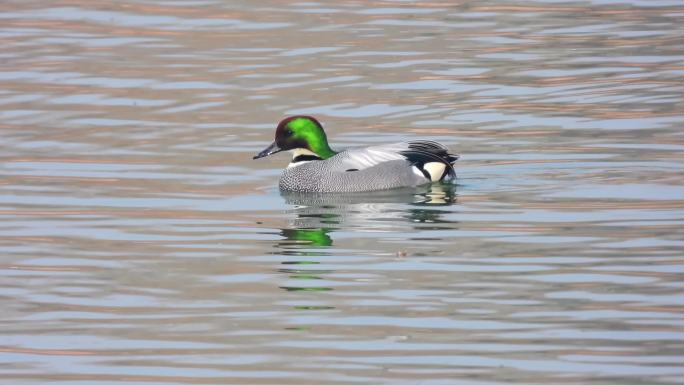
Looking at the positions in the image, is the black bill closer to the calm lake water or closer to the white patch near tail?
the calm lake water

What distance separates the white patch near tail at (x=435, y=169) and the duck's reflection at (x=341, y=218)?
0.08 m

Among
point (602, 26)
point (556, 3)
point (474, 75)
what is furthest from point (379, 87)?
point (556, 3)

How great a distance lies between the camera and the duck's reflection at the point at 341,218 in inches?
417

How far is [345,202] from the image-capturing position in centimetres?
1348

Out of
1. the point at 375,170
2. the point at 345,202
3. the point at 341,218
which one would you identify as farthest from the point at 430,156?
the point at 341,218

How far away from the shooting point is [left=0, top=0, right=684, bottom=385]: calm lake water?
8383 millimetres

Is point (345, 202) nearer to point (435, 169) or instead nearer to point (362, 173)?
point (362, 173)

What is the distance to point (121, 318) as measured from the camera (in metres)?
9.17

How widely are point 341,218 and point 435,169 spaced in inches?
58.4

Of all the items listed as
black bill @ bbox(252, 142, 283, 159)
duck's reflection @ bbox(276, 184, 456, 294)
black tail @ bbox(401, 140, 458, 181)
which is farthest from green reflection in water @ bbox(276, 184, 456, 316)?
black bill @ bbox(252, 142, 283, 159)

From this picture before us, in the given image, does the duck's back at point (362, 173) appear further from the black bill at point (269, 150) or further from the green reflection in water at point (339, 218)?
the black bill at point (269, 150)

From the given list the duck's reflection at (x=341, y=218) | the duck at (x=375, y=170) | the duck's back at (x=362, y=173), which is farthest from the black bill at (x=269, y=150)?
the duck's reflection at (x=341, y=218)

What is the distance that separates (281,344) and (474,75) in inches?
410

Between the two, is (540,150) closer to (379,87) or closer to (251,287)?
(379,87)
